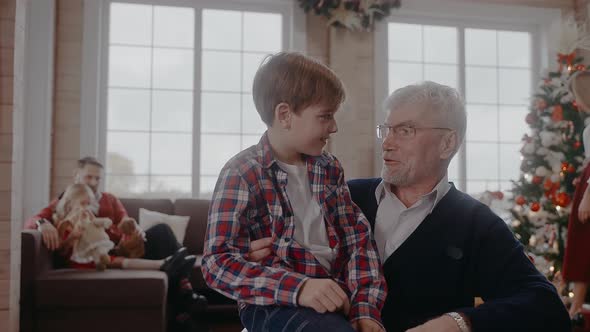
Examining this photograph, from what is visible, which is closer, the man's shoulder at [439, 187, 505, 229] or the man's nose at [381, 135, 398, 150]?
the man's shoulder at [439, 187, 505, 229]

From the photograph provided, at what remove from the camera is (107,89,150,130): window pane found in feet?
18.2

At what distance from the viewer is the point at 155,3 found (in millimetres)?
5633

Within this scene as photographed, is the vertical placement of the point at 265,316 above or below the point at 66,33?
below

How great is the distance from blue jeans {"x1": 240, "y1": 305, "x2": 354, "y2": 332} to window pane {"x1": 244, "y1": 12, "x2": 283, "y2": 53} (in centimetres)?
476

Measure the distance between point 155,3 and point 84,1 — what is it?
635mm


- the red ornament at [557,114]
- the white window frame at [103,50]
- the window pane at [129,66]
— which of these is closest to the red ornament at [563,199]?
the red ornament at [557,114]

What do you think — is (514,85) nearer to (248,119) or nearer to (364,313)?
(248,119)

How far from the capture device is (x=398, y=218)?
5.45 ft

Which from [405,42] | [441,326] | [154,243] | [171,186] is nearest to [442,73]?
[405,42]

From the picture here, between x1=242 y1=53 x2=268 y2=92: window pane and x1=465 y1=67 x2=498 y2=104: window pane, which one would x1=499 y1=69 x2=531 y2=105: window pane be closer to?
x1=465 y1=67 x2=498 y2=104: window pane

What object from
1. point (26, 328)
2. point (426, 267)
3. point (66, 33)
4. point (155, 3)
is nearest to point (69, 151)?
point (66, 33)

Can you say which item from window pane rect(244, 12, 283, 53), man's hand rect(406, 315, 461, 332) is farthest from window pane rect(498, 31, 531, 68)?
man's hand rect(406, 315, 461, 332)

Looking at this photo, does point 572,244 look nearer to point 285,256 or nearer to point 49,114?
point 285,256

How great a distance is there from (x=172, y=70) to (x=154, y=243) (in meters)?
2.14
